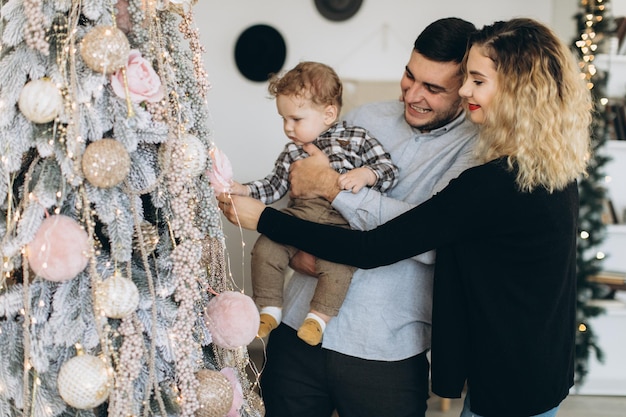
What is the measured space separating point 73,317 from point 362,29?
3392mm

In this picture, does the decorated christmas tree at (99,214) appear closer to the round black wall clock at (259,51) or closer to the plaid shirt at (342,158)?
the plaid shirt at (342,158)

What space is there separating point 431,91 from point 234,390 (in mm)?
966

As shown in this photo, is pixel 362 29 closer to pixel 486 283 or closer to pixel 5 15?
pixel 486 283

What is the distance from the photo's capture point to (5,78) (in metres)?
1.03

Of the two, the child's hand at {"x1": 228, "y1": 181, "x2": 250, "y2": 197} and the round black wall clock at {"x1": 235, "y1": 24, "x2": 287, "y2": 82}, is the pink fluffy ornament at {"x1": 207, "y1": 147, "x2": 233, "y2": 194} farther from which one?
the round black wall clock at {"x1": 235, "y1": 24, "x2": 287, "y2": 82}

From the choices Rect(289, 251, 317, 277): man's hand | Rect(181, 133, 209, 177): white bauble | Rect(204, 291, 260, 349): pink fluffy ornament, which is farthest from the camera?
Rect(289, 251, 317, 277): man's hand

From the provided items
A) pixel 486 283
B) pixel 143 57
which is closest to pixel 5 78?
pixel 143 57

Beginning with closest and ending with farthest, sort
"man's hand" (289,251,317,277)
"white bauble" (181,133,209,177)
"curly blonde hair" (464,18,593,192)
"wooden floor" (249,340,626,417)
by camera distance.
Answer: "white bauble" (181,133,209,177)
"curly blonde hair" (464,18,593,192)
"man's hand" (289,251,317,277)
"wooden floor" (249,340,626,417)

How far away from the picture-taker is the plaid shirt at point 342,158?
179 cm

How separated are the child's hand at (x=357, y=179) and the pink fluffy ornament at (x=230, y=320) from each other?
54cm

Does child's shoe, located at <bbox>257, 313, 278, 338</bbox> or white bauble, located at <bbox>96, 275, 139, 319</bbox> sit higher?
white bauble, located at <bbox>96, 275, 139, 319</bbox>

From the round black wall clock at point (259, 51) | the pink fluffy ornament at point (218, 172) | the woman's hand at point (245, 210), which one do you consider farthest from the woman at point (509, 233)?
the round black wall clock at point (259, 51)

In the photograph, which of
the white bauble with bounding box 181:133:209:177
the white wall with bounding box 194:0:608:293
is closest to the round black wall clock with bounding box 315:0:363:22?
the white wall with bounding box 194:0:608:293

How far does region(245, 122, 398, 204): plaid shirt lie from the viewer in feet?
5.87
